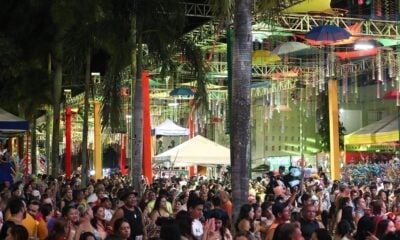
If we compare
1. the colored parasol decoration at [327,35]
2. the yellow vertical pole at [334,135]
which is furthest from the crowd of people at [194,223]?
the yellow vertical pole at [334,135]

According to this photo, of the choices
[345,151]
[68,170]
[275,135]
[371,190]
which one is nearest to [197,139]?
[371,190]

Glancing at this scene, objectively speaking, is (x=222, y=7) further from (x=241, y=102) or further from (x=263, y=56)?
(x=263, y=56)

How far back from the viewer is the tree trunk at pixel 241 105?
11195 mm

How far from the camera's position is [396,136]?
27.8 m

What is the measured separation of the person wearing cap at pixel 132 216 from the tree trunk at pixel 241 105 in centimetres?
176

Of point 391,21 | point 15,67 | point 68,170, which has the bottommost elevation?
point 68,170

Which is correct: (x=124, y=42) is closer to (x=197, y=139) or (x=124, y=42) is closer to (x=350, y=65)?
(x=197, y=139)

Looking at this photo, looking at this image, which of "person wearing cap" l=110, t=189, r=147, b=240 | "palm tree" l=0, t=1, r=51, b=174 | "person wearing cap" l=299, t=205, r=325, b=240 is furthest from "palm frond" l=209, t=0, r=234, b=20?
"palm tree" l=0, t=1, r=51, b=174

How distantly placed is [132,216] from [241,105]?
103 inches

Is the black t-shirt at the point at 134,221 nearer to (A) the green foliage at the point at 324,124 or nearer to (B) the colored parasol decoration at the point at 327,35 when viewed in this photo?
(B) the colored parasol decoration at the point at 327,35

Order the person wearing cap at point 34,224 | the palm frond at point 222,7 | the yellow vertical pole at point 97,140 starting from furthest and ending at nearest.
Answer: the yellow vertical pole at point 97,140
the palm frond at point 222,7
the person wearing cap at point 34,224

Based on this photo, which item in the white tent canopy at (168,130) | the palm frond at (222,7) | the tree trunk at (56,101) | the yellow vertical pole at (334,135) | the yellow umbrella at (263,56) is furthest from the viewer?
the yellow vertical pole at (334,135)

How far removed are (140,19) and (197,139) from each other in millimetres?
7822

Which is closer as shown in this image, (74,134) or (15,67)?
(15,67)
